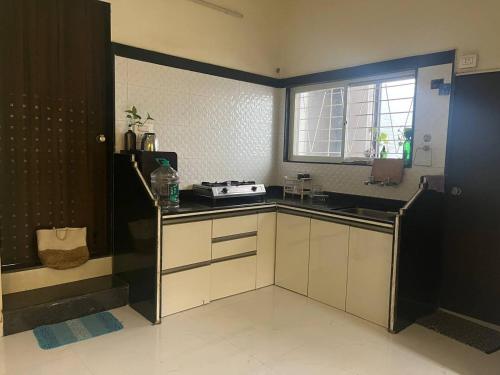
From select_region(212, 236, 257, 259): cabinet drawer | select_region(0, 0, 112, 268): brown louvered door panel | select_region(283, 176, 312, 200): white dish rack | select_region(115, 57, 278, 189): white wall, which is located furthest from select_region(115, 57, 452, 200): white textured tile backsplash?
select_region(212, 236, 257, 259): cabinet drawer

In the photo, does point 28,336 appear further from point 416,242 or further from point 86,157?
point 416,242

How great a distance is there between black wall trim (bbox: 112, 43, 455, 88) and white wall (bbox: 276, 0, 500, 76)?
57 millimetres

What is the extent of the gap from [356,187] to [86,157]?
2330mm

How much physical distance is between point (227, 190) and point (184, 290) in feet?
2.87

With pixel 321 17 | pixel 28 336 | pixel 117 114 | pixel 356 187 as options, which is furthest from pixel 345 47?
pixel 28 336

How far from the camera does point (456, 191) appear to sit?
296cm

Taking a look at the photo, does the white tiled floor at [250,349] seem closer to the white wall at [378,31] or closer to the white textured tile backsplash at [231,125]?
the white textured tile backsplash at [231,125]

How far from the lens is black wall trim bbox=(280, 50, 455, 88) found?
9.76ft

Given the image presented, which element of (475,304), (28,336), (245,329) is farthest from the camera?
(475,304)

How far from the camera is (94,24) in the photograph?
2.92 meters

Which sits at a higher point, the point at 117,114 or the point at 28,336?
the point at 117,114

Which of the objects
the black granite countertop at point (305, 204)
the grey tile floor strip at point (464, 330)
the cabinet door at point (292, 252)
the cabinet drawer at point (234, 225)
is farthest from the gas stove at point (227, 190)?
the grey tile floor strip at point (464, 330)

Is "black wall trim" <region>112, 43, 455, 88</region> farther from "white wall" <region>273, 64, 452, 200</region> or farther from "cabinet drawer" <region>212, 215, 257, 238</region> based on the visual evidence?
"cabinet drawer" <region>212, 215, 257, 238</region>

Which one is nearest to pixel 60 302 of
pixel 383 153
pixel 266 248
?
pixel 266 248
